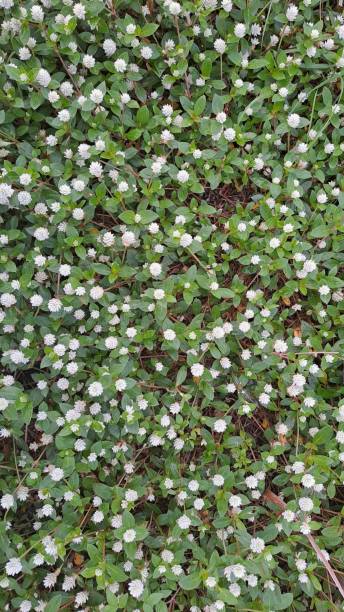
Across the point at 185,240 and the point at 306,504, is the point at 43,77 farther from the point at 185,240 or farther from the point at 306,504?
the point at 306,504

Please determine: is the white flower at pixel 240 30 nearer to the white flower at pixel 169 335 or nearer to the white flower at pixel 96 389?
the white flower at pixel 169 335

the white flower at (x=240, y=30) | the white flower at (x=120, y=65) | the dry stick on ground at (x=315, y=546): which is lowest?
the dry stick on ground at (x=315, y=546)

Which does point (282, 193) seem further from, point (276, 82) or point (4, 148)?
point (4, 148)

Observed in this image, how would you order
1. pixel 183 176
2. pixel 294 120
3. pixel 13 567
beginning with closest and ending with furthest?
pixel 13 567, pixel 183 176, pixel 294 120

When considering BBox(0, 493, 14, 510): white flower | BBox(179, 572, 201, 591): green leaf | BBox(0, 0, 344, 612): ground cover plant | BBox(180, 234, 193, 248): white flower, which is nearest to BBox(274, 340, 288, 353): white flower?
BBox(0, 0, 344, 612): ground cover plant

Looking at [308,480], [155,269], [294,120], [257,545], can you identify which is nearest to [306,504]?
[308,480]

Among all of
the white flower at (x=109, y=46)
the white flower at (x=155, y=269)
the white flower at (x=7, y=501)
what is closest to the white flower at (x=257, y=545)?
the white flower at (x=7, y=501)

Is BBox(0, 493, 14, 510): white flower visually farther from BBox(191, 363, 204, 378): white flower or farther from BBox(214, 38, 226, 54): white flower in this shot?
BBox(214, 38, 226, 54): white flower
